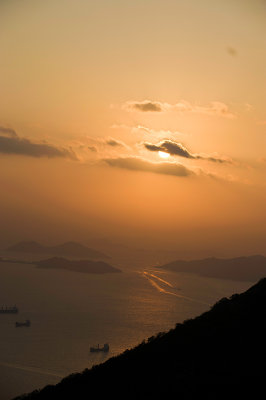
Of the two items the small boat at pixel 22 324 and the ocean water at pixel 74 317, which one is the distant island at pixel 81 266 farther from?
the small boat at pixel 22 324

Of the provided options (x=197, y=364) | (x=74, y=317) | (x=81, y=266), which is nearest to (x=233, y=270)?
(x=81, y=266)

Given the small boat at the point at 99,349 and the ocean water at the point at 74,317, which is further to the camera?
the small boat at the point at 99,349

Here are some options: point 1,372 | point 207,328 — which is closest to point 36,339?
point 1,372

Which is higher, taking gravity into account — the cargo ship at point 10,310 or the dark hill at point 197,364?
the cargo ship at point 10,310

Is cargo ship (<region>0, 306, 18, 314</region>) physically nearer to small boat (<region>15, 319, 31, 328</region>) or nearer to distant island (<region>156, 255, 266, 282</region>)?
small boat (<region>15, 319, 31, 328</region>)

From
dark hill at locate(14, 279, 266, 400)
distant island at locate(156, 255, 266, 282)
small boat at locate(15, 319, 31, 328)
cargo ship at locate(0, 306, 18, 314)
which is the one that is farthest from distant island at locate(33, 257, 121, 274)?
dark hill at locate(14, 279, 266, 400)

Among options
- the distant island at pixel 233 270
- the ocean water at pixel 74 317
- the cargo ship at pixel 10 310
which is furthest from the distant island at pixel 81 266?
the cargo ship at pixel 10 310

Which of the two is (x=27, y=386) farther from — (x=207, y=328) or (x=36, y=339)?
(x=207, y=328)
